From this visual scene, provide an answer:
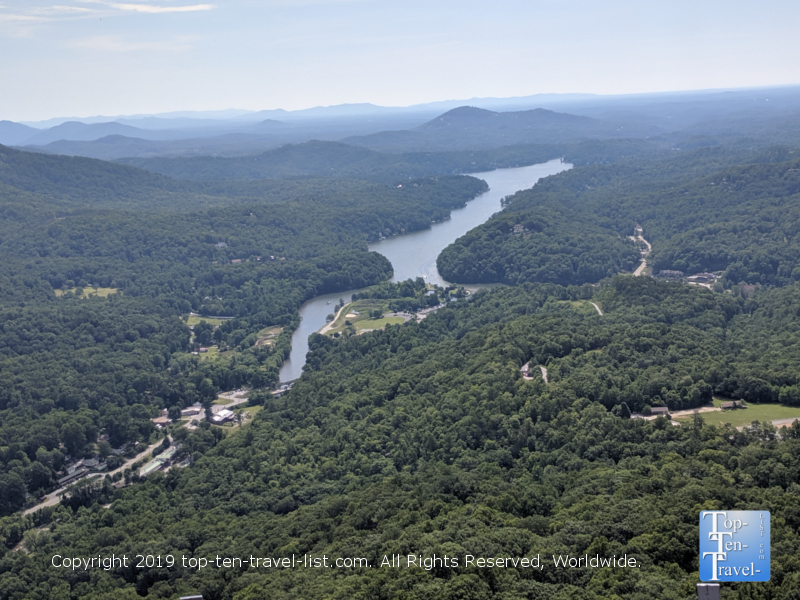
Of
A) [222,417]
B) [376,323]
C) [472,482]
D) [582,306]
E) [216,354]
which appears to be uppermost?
[582,306]

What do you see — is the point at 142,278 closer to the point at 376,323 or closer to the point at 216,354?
the point at 216,354

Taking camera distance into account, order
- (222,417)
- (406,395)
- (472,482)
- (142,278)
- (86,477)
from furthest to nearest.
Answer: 1. (142,278)
2. (222,417)
3. (406,395)
4. (86,477)
5. (472,482)

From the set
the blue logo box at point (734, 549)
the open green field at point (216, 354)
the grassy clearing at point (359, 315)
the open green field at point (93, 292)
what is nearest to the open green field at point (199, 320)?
the open green field at point (216, 354)

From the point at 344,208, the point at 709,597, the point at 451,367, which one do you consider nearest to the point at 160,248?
the point at 344,208

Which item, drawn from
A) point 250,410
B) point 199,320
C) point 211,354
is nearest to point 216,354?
point 211,354

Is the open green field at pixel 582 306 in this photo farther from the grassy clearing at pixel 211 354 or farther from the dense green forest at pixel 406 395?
the grassy clearing at pixel 211 354

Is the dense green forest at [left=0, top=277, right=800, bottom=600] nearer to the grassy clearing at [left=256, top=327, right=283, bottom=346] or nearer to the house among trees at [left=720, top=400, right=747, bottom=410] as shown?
the house among trees at [left=720, top=400, right=747, bottom=410]

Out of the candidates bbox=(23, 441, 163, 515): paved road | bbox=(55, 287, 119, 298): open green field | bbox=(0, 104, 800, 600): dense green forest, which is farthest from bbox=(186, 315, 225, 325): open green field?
bbox=(23, 441, 163, 515): paved road
